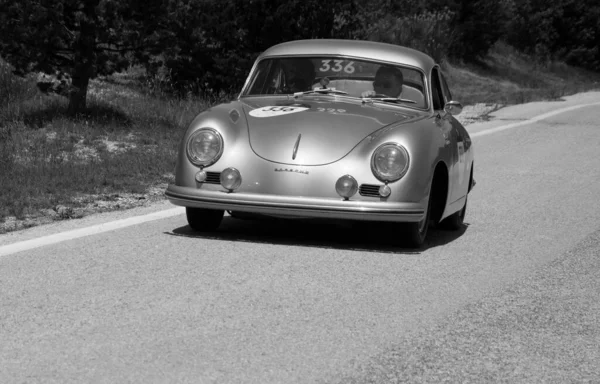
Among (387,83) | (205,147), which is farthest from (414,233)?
(387,83)

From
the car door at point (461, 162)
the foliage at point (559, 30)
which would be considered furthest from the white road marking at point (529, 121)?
the foliage at point (559, 30)

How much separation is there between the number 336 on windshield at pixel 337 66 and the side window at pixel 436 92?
2.07ft

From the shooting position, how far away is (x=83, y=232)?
7516 millimetres

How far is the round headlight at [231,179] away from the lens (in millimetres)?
7219

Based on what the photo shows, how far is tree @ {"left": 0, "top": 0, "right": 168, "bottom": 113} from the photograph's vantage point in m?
13.4

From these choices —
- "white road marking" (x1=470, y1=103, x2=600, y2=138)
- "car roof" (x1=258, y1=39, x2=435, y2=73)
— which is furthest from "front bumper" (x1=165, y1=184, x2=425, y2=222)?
"white road marking" (x1=470, y1=103, x2=600, y2=138)

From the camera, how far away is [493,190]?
35.2ft

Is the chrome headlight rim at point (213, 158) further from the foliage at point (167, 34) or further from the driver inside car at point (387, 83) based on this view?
the foliage at point (167, 34)

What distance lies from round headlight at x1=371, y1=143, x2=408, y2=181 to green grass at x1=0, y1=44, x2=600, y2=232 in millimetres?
2561

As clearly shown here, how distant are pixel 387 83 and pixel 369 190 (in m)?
1.62

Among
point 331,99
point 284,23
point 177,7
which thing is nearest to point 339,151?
point 331,99

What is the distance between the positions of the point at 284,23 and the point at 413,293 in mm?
12521

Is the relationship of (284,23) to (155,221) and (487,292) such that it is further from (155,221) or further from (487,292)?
(487,292)

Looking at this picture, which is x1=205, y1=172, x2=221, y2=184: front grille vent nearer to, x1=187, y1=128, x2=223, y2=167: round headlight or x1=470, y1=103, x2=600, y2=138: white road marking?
x1=187, y1=128, x2=223, y2=167: round headlight
